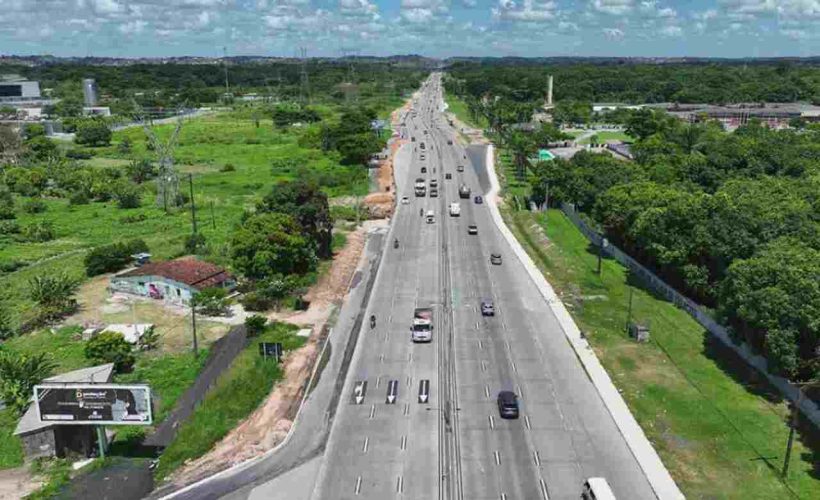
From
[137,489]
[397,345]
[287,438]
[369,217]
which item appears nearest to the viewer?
[137,489]

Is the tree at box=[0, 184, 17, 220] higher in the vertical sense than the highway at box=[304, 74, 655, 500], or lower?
higher

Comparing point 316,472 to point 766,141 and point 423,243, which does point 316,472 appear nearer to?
point 423,243

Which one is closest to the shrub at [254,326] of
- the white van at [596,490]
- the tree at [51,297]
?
the tree at [51,297]

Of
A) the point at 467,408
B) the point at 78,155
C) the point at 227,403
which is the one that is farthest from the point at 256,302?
the point at 78,155

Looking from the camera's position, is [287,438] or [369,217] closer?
[287,438]

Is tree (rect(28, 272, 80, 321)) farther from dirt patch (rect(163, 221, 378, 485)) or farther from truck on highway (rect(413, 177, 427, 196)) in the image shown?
truck on highway (rect(413, 177, 427, 196))

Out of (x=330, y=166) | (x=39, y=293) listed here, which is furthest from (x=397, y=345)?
(x=330, y=166)

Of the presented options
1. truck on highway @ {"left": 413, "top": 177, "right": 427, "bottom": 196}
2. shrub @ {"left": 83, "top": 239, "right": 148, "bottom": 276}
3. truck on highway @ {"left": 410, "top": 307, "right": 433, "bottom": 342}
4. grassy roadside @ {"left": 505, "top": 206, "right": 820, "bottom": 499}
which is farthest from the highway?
truck on highway @ {"left": 413, "top": 177, "right": 427, "bottom": 196}

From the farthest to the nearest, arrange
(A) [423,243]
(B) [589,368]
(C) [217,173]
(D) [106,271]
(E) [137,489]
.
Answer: (C) [217,173] < (A) [423,243] < (D) [106,271] < (B) [589,368] < (E) [137,489]
